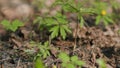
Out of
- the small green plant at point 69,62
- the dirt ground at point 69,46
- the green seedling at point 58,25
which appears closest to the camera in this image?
the small green plant at point 69,62

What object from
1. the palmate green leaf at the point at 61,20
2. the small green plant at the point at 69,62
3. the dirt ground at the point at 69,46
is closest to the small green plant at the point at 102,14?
the dirt ground at the point at 69,46

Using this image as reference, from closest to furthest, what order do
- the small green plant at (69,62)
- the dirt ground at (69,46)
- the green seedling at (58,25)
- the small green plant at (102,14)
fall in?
the small green plant at (69,62) < the dirt ground at (69,46) < the green seedling at (58,25) < the small green plant at (102,14)

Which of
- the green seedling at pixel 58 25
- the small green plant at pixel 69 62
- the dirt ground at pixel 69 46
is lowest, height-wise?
the dirt ground at pixel 69 46

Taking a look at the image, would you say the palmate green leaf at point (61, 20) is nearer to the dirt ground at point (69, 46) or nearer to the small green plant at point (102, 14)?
the dirt ground at point (69, 46)

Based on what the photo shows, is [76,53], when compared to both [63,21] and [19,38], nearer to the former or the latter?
[63,21]

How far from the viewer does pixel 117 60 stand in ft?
10.1

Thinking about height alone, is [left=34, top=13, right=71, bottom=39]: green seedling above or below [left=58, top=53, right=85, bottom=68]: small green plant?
above

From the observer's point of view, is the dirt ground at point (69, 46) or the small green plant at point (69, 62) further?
the dirt ground at point (69, 46)

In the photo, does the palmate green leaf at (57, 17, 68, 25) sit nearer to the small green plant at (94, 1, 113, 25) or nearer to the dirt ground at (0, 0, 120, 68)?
the dirt ground at (0, 0, 120, 68)

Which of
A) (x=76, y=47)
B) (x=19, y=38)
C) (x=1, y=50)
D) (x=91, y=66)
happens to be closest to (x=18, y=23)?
(x=19, y=38)

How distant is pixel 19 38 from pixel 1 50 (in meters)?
0.36

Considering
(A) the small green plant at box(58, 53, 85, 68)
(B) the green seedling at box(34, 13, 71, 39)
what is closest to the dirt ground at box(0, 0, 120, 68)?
(B) the green seedling at box(34, 13, 71, 39)

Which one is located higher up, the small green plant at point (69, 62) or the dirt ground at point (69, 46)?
the small green plant at point (69, 62)

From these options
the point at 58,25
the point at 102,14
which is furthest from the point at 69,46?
the point at 102,14
